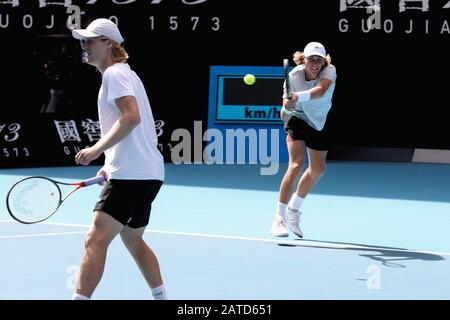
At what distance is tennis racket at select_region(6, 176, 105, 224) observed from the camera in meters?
6.49

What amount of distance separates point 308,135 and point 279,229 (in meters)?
0.81

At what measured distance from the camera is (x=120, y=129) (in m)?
A: 6.14

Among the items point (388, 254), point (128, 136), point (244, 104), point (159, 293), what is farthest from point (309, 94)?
point (244, 104)

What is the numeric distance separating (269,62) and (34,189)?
11.3 m

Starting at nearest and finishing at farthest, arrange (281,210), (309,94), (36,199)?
(36,199), (309,94), (281,210)

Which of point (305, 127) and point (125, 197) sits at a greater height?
point (125, 197)

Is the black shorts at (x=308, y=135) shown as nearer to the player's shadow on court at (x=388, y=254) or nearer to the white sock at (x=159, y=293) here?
the player's shadow on court at (x=388, y=254)

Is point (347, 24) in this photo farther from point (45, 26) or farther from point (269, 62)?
point (45, 26)

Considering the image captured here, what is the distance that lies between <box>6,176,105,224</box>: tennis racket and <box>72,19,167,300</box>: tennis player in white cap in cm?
31

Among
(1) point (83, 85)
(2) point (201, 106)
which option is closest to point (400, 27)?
(2) point (201, 106)

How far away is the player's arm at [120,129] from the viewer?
6.12 m

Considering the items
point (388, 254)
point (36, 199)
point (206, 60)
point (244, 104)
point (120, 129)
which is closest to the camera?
point (120, 129)

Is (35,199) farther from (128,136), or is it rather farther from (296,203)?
(296,203)

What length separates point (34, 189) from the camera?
6535mm
